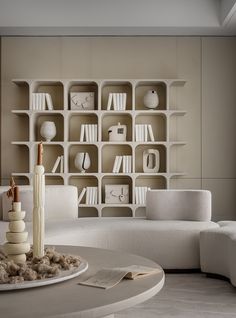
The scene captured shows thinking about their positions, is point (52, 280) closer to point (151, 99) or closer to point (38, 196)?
point (38, 196)

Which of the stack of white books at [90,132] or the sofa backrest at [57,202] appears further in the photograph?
the stack of white books at [90,132]

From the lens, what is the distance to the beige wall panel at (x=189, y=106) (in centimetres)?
659

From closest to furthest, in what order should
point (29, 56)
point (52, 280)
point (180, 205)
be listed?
point (52, 280)
point (180, 205)
point (29, 56)

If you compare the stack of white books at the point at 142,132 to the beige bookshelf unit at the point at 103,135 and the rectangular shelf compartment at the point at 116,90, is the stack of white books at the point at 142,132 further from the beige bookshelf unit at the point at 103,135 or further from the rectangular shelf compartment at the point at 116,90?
the rectangular shelf compartment at the point at 116,90

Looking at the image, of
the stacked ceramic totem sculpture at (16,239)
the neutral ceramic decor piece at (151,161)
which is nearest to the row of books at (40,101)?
the neutral ceramic decor piece at (151,161)

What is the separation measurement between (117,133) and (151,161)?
557 millimetres

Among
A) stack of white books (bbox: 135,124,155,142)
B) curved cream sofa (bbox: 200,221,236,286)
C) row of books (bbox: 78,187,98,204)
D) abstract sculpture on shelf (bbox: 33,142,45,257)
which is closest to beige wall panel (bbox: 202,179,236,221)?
stack of white books (bbox: 135,124,155,142)

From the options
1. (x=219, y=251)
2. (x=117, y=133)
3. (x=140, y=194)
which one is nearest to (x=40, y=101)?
(x=117, y=133)

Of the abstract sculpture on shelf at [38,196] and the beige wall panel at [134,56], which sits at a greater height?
the beige wall panel at [134,56]

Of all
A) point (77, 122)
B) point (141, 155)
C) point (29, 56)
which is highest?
point (29, 56)

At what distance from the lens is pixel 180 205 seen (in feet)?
16.1

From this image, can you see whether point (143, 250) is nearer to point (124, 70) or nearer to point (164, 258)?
point (164, 258)

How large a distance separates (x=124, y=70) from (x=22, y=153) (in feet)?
5.52

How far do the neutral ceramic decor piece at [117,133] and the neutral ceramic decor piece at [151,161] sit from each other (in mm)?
360
